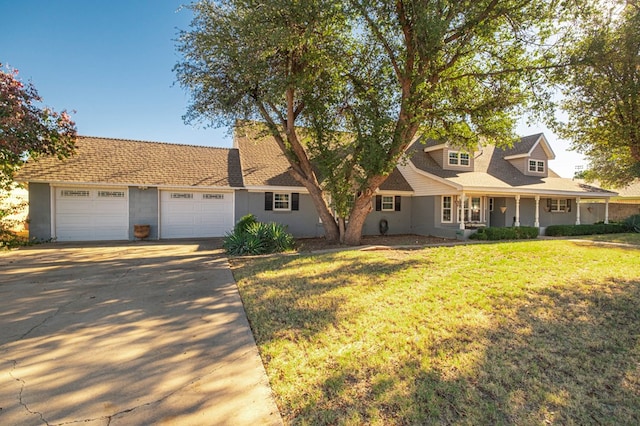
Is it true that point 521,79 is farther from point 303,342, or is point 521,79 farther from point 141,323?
point 141,323

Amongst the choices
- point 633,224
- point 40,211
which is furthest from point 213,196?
point 633,224

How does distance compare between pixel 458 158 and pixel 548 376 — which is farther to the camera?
pixel 458 158

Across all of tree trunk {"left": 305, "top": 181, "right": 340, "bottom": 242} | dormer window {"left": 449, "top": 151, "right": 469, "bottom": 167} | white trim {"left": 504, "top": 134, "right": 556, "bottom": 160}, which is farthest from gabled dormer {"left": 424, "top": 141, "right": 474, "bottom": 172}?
tree trunk {"left": 305, "top": 181, "right": 340, "bottom": 242}

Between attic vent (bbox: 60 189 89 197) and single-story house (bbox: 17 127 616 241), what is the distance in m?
0.04

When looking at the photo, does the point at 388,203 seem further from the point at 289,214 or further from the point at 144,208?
the point at 144,208

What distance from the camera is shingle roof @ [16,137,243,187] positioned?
13258mm

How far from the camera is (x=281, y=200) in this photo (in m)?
15.3

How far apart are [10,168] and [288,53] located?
11.1 m

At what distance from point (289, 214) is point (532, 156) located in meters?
16.2

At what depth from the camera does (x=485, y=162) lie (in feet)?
64.6

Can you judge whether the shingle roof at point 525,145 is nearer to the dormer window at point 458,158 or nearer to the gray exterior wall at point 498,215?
the dormer window at point 458,158

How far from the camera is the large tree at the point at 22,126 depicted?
9211mm

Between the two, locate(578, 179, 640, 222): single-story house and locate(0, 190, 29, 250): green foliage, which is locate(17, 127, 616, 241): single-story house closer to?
locate(0, 190, 29, 250): green foliage

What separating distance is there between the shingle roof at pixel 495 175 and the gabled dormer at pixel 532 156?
8 centimetres
